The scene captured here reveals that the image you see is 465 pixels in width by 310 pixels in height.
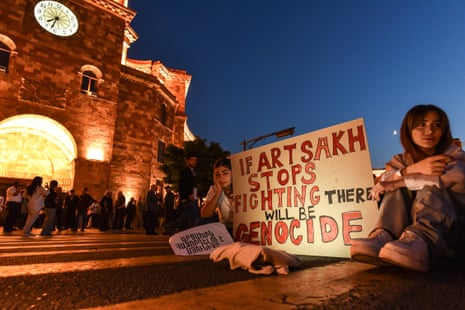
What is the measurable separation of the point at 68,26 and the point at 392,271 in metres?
19.9

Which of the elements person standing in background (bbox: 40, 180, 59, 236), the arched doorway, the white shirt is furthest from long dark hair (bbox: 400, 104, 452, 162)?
the arched doorway

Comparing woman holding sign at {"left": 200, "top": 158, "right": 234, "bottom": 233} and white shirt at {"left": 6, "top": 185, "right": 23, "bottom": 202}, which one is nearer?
woman holding sign at {"left": 200, "top": 158, "right": 234, "bottom": 233}

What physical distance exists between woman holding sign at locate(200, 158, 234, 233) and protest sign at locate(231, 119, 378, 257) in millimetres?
179

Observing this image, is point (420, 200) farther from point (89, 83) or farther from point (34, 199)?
point (89, 83)

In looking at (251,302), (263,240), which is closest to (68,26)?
(263,240)

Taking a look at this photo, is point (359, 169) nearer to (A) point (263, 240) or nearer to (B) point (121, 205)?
(A) point (263, 240)

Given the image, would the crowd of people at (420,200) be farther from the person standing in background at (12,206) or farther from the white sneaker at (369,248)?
the person standing in background at (12,206)

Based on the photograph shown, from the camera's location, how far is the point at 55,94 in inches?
627

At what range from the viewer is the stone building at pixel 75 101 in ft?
49.6

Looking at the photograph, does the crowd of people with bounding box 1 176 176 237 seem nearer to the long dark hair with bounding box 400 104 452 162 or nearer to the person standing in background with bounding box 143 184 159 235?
the person standing in background with bounding box 143 184 159 235

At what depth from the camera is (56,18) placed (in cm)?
1662

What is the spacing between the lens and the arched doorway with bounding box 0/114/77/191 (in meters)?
16.8

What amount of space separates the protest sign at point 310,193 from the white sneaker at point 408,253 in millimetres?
981

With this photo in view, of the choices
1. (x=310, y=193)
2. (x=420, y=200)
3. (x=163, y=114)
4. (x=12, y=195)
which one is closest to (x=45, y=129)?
(x=163, y=114)
